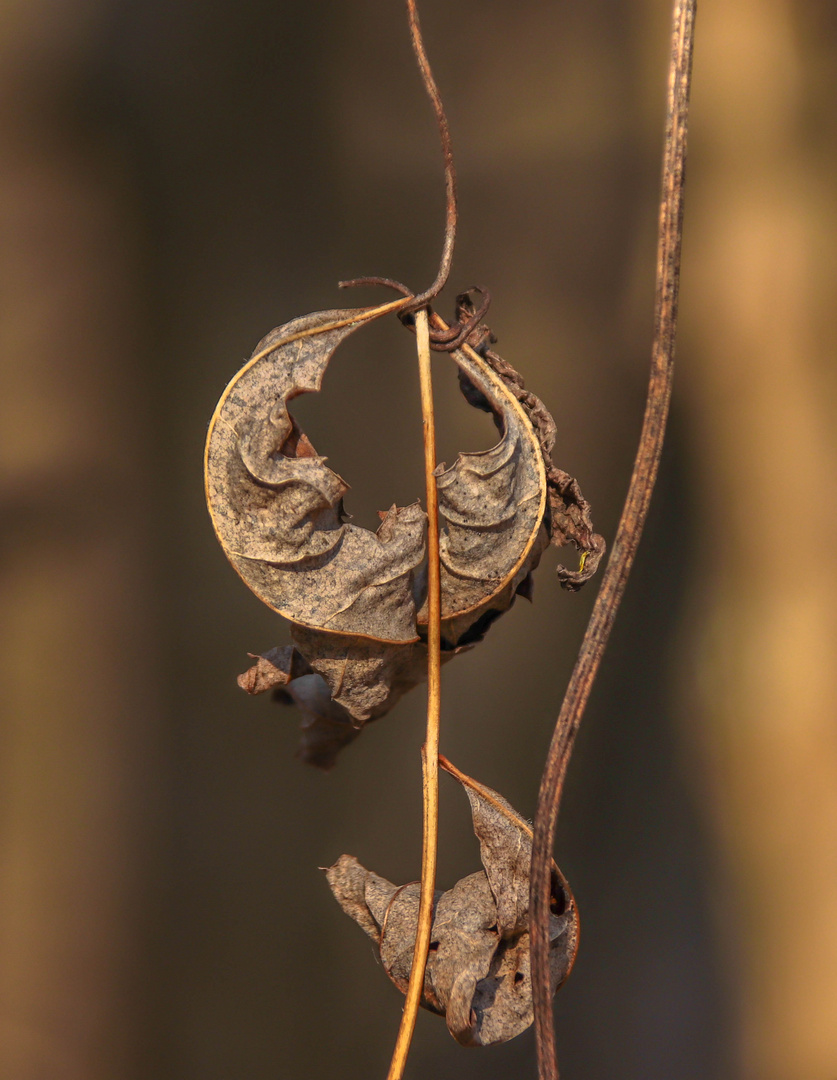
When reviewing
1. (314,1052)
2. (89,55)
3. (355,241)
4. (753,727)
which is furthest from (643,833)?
(89,55)

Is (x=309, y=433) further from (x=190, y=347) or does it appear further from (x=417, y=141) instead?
(x=417, y=141)

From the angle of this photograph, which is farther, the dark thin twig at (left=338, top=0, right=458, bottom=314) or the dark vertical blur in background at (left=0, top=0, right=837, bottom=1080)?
the dark vertical blur in background at (left=0, top=0, right=837, bottom=1080)

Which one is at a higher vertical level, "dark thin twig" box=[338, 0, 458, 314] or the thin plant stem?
"dark thin twig" box=[338, 0, 458, 314]

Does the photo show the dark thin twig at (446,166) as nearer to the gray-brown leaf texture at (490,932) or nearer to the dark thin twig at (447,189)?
the dark thin twig at (447,189)

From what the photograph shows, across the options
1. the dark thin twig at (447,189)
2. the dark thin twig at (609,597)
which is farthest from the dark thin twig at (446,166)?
the dark thin twig at (609,597)

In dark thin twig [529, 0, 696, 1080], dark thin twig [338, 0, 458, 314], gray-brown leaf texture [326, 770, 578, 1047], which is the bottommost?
gray-brown leaf texture [326, 770, 578, 1047]

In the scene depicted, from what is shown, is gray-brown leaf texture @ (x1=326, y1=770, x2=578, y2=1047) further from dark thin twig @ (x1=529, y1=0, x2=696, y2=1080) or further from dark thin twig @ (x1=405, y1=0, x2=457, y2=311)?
dark thin twig @ (x1=405, y1=0, x2=457, y2=311)

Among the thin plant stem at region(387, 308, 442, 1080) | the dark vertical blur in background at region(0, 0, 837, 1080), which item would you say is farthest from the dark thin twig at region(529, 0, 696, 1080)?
the dark vertical blur in background at region(0, 0, 837, 1080)
